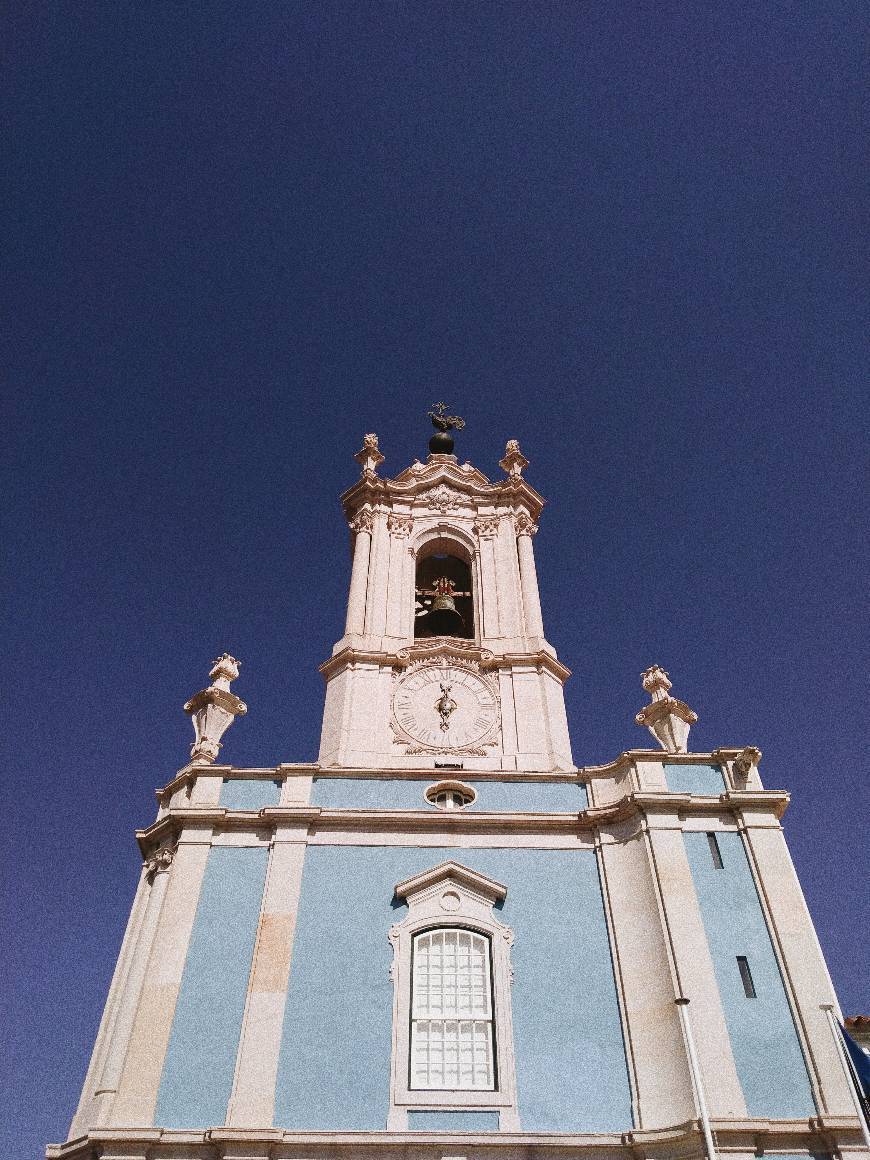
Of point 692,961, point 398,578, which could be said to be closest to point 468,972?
point 692,961

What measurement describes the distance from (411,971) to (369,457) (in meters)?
18.7

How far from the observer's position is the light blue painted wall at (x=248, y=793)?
62.7ft

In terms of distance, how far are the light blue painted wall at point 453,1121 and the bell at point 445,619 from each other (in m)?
13.9

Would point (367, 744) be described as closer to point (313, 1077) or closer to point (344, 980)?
point (344, 980)

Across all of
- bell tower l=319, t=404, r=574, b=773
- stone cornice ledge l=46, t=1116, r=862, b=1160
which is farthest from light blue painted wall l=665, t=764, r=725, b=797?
stone cornice ledge l=46, t=1116, r=862, b=1160

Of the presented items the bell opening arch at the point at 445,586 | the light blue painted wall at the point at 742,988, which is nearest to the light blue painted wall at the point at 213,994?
the light blue painted wall at the point at 742,988

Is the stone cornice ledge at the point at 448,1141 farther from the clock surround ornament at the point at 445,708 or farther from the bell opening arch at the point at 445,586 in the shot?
the bell opening arch at the point at 445,586

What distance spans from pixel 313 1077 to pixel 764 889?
26.9ft

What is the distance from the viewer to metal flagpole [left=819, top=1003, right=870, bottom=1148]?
Answer: 45.1 feet

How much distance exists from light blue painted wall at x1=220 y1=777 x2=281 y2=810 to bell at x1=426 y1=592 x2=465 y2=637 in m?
8.62

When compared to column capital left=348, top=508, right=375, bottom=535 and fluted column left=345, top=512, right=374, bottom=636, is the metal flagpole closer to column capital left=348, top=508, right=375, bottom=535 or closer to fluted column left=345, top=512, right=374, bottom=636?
fluted column left=345, top=512, right=374, bottom=636

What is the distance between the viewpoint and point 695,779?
19078mm

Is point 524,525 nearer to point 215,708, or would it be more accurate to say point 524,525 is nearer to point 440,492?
point 440,492

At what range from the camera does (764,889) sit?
→ 17.0m
